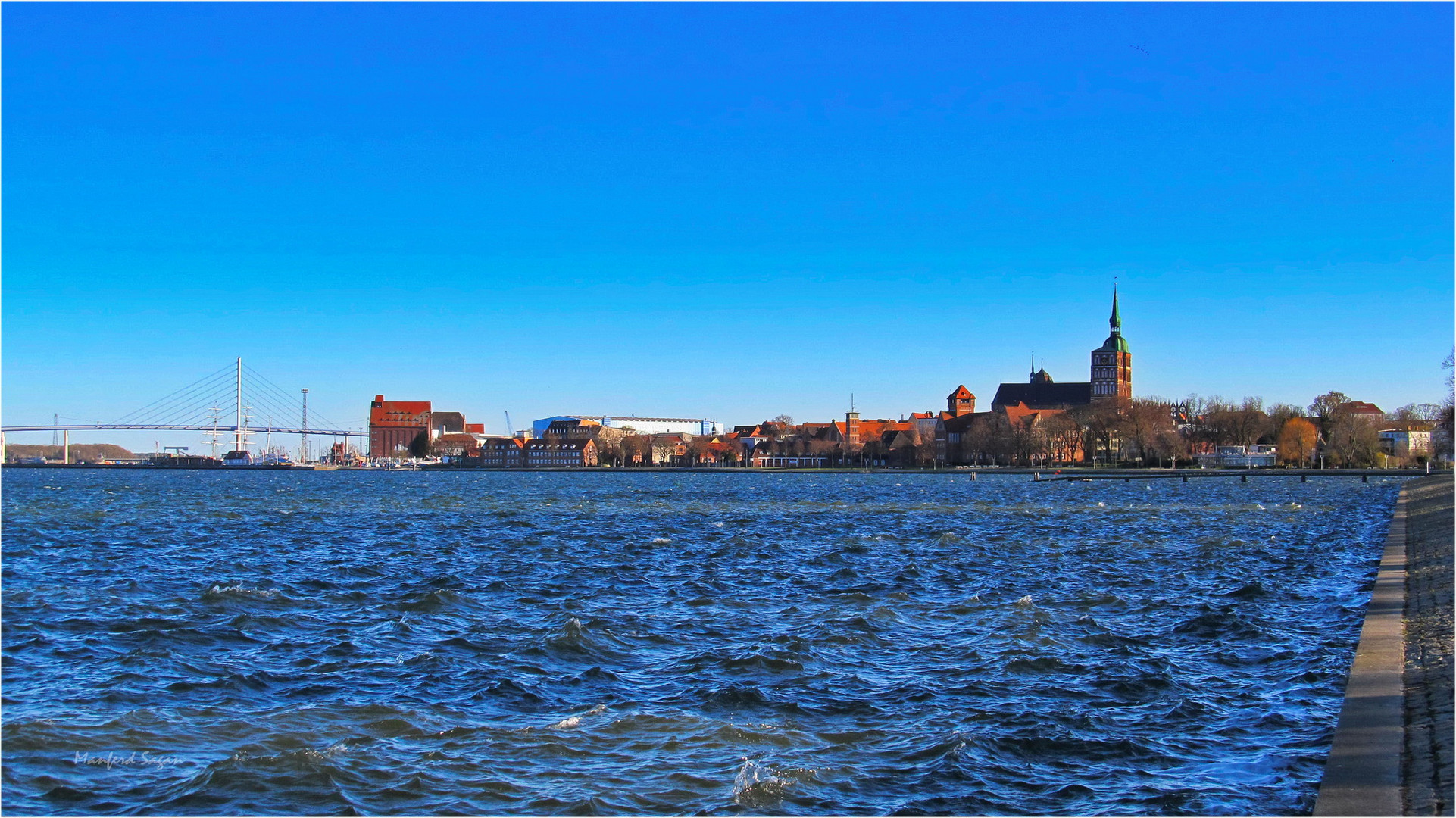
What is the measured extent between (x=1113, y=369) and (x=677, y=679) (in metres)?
180

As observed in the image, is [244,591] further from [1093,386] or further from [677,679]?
[1093,386]

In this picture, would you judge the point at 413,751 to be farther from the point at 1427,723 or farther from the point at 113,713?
the point at 1427,723

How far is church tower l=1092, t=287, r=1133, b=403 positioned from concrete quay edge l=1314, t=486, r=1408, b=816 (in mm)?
173956

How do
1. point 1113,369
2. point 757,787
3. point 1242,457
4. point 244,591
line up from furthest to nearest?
1. point 1113,369
2. point 1242,457
3. point 244,591
4. point 757,787

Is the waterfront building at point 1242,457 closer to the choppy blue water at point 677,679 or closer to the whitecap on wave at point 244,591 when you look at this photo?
the choppy blue water at point 677,679

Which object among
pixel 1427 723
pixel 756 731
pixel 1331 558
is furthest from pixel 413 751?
pixel 1331 558

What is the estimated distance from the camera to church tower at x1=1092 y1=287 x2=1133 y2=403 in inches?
7175

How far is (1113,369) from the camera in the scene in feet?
598

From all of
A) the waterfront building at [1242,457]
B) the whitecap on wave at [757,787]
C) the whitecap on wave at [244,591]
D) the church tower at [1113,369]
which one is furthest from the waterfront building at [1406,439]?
the whitecap on wave at [757,787]

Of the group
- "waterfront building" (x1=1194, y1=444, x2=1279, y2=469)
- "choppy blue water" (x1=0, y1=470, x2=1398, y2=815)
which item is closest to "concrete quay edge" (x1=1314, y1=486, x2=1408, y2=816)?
"choppy blue water" (x1=0, y1=470, x2=1398, y2=815)

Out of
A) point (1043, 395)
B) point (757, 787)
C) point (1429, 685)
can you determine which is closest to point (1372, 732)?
point (1429, 685)

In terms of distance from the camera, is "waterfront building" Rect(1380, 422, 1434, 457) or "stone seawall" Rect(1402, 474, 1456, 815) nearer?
"stone seawall" Rect(1402, 474, 1456, 815)

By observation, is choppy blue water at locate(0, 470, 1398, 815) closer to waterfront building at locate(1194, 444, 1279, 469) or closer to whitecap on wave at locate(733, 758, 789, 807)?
whitecap on wave at locate(733, 758, 789, 807)

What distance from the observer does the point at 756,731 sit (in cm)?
1110
